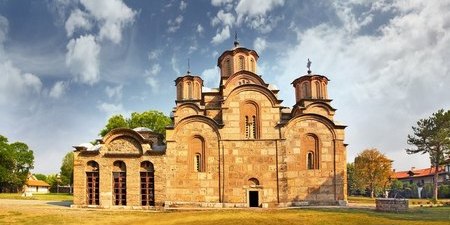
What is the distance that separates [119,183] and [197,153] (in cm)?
679

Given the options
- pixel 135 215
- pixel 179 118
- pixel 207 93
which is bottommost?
pixel 135 215

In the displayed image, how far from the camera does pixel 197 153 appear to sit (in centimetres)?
3077

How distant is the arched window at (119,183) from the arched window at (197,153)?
5642mm

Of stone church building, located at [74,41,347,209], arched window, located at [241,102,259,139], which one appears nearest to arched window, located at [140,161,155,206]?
stone church building, located at [74,41,347,209]

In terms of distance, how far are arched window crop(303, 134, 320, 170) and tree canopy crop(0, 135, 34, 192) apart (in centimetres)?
4928

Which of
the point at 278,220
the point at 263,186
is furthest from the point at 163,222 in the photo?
the point at 263,186

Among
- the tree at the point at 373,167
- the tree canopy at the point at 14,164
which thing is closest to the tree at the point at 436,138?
the tree at the point at 373,167

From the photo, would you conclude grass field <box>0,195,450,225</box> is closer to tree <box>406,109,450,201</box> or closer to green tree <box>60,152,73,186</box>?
tree <box>406,109,450,201</box>

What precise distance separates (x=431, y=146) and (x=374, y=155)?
874cm

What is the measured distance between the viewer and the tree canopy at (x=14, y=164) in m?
58.7

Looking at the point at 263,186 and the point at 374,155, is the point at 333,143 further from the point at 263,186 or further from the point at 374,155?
the point at 374,155

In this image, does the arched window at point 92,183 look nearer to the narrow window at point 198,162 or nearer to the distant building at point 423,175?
the narrow window at point 198,162

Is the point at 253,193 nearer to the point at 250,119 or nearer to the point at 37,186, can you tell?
the point at 250,119

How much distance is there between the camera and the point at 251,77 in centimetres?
3431
